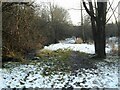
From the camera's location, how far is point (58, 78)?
7840 mm

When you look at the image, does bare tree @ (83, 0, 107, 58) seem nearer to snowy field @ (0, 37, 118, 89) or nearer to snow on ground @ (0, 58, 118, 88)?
snowy field @ (0, 37, 118, 89)

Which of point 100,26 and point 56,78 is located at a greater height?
point 100,26

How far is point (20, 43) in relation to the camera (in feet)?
36.3

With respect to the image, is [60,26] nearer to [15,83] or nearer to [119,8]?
[119,8]

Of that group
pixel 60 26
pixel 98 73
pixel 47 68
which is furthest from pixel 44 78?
pixel 60 26

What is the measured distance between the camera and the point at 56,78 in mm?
7844

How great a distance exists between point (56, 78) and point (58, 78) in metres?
0.06

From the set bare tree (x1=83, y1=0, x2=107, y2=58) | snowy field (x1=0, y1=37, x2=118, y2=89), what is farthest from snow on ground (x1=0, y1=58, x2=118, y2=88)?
bare tree (x1=83, y1=0, x2=107, y2=58)

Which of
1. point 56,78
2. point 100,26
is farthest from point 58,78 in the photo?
point 100,26

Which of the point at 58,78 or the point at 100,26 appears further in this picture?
the point at 100,26

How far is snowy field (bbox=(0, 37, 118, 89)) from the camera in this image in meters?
7.30

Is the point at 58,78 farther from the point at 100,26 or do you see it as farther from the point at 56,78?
the point at 100,26

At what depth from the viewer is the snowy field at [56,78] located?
24.0ft

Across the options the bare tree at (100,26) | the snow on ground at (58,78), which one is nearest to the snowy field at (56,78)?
the snow on ground at (58,78)
